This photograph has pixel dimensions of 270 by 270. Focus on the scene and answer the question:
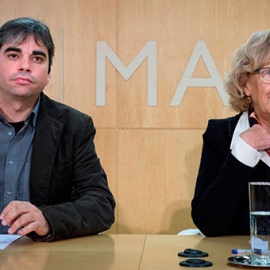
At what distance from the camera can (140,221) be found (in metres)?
4.04

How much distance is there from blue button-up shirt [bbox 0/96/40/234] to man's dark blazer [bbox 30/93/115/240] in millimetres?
55

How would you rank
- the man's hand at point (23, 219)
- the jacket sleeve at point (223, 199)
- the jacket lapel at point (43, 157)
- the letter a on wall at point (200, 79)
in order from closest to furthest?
the man's hand at point (23, 219) → the jacket sleeve at point (223, 199) → the jacket lapel at point (43, 157) → the letter a on wall at point (200, 79)

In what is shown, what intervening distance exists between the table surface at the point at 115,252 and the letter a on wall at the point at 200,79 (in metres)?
1.97

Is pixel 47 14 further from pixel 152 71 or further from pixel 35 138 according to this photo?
pixel 35 138

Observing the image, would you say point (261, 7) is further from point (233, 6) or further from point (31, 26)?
point (31, 26)

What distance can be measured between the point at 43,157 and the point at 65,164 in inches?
4.2

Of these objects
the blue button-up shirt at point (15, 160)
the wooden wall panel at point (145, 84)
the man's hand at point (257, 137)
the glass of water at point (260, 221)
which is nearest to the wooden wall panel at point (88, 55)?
the wooden wall panel at point (145, 84)

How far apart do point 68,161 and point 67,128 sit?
170mm

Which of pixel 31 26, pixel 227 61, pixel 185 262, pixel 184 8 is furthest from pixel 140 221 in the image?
pixel 185 262

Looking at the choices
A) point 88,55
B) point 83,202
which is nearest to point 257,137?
point 83,202

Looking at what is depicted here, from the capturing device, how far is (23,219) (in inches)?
76.6

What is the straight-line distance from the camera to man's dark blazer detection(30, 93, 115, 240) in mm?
2385

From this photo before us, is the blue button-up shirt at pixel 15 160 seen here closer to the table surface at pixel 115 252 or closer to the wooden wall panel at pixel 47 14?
the table surface at pixel 115 252

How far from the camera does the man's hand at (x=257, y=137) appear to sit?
7.59 feet
